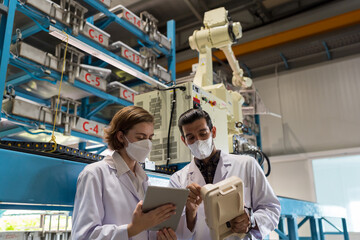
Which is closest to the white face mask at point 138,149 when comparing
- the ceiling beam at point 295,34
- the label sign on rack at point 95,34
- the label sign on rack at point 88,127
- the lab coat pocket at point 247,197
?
the lab coat pocket at point 247,197

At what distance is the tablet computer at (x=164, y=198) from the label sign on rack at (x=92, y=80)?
3154mm

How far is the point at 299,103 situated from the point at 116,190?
24.9ft

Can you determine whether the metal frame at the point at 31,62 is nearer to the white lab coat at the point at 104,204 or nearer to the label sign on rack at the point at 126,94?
the label sign on rack at the point at 126,94

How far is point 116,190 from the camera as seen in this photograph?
1302mm

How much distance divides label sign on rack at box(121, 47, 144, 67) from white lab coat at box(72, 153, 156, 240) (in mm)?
3169

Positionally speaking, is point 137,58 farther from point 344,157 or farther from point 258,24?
point 344,157

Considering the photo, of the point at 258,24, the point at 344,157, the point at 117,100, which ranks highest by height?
the point at 258,24

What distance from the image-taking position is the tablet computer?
1142 millimetres

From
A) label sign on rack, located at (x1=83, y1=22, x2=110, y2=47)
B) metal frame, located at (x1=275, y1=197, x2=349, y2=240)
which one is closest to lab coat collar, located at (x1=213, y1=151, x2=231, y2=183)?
metal frame, located at (x1=275, y1=197, x2=349, y2=240)

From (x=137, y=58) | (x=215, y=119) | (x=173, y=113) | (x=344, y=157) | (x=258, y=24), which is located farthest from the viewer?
(x=258, y=24)

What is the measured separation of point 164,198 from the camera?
3.94ft

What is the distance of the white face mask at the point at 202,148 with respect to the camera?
1675 millimetres

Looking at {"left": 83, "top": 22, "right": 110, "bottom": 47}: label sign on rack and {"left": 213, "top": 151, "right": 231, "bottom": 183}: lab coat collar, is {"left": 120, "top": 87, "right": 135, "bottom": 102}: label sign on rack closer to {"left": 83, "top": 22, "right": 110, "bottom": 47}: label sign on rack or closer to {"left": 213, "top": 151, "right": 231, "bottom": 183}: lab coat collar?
{"left": 83, "top": 22, "right": 110, "bottom": 47}: label sign on rack

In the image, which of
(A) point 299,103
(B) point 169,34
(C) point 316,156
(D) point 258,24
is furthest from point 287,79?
(B) point 169,34
